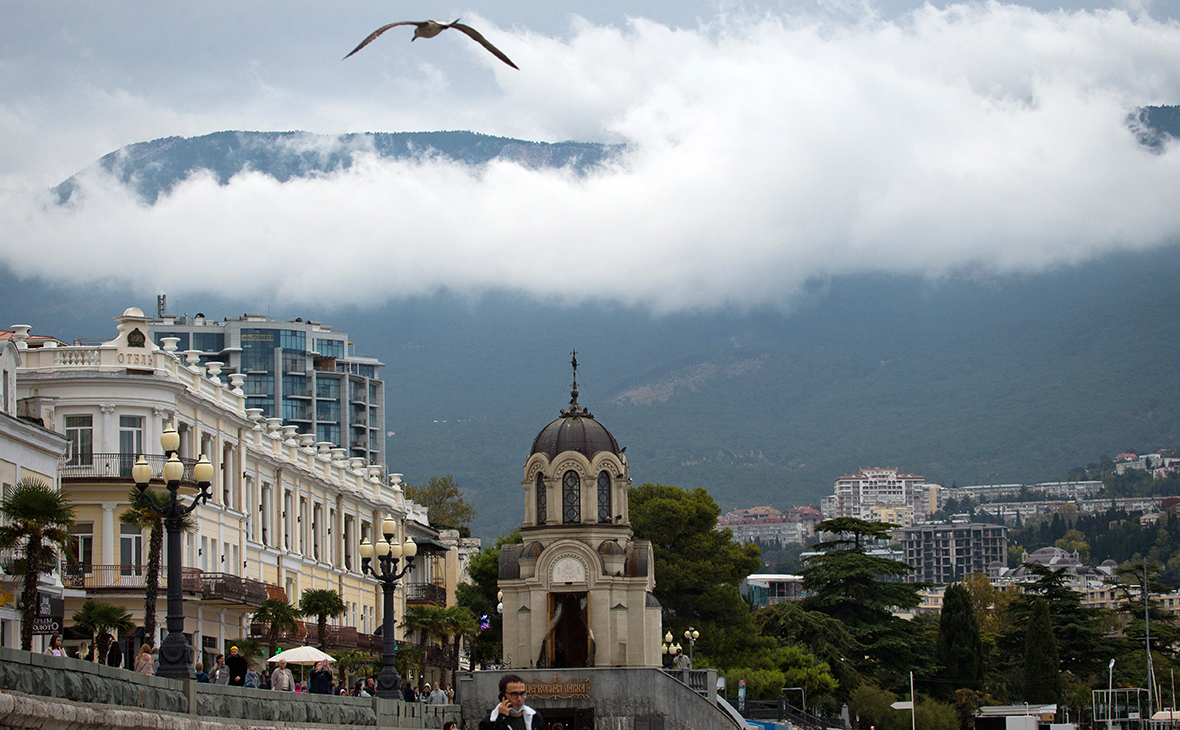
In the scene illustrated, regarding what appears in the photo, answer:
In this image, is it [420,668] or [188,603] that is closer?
[188,603]

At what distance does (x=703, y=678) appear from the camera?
57.2m

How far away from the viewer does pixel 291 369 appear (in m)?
179

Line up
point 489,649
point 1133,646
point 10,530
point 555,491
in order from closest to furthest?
point 10,530 → point 555,491 → point 489,649 → point 1133,646

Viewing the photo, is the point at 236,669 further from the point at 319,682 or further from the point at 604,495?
the point at 604,495

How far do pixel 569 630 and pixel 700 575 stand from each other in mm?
24938

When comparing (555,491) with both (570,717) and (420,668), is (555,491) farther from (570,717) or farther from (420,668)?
(420,668)

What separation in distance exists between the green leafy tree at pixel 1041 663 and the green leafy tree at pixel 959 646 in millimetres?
4498

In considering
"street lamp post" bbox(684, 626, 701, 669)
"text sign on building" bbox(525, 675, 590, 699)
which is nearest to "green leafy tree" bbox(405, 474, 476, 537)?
"street lamp post" bbox(684, 626, 701, 669)

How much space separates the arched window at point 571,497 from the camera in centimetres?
5984

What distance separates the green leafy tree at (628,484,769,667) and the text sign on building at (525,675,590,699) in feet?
93.5

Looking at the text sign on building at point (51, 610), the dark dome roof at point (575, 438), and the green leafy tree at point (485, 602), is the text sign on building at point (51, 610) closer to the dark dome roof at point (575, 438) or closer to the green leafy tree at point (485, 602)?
the dark dome roof at point (575, 438)

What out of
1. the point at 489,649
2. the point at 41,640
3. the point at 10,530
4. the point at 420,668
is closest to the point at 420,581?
the point at 489,649

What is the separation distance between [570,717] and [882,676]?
172 ft

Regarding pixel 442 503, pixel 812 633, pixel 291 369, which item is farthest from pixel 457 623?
pixel 291 369
